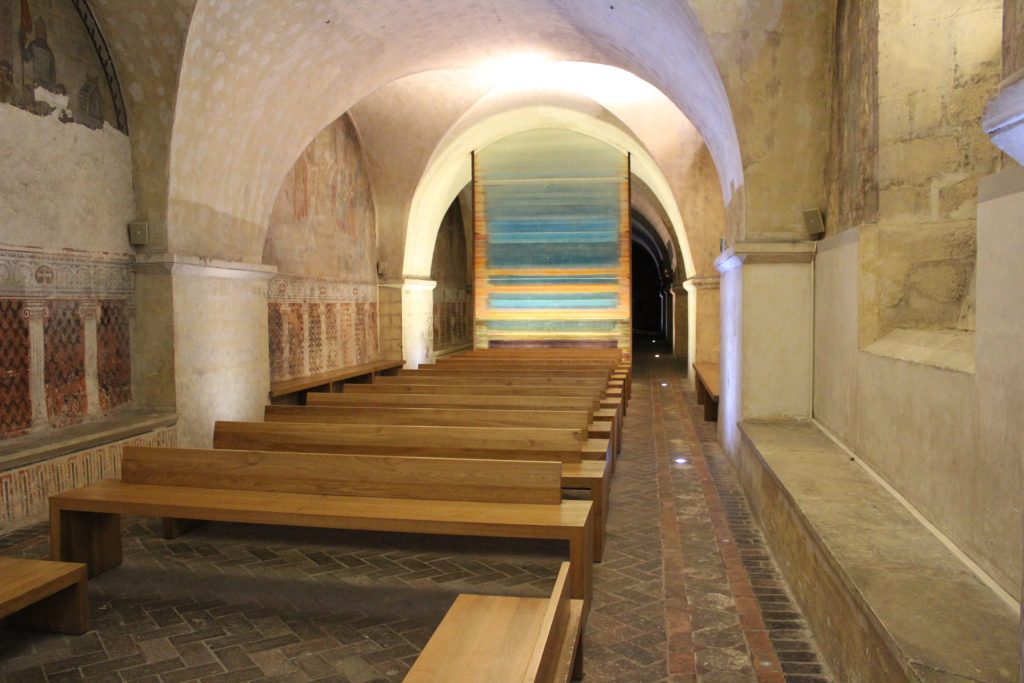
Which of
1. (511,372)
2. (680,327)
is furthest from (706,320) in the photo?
(680,327)

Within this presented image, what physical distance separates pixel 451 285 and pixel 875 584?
18.0 m

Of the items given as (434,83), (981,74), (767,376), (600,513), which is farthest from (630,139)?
(600,513)

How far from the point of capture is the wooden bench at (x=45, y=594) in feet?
10.6

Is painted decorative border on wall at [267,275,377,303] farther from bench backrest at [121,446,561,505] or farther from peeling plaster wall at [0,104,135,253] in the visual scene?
bench backrest at [121,446,561,505]

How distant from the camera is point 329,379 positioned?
1066cm

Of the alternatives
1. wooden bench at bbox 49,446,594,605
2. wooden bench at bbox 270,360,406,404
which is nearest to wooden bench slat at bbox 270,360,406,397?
wooden bench at bbox 270,360,406,404

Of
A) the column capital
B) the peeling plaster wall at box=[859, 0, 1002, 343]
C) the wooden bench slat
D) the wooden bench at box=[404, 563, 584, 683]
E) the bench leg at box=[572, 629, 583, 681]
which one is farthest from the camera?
the column capital

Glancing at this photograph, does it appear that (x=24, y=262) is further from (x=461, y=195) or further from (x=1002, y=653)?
(x=461, y=195)

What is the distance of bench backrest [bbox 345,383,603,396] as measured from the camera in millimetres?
7824

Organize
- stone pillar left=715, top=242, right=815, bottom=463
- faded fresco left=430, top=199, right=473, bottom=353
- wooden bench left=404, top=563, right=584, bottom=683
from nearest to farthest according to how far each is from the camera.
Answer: wooden bench left=404, top=563, right=584, bottom=683
stone pillar left=715, top=242, right=815, bottom=463
faded fresco left=430, top=199, right=473, bottom=353

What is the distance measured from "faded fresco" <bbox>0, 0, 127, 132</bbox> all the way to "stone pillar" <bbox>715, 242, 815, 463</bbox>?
5.80m

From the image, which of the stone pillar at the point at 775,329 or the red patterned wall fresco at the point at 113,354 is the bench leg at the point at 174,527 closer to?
the red patterned wall fresco at the point at 113,354

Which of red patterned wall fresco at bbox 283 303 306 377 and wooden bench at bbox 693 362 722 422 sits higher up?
red patterned wall fresco at bbox 283 303 306 377

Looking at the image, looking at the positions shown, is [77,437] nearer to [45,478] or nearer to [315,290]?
[45,478]
